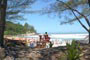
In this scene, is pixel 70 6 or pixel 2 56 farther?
pixel 70 6

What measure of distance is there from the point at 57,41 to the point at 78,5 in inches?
373

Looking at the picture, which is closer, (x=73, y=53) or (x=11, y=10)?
(x=73, y=53)

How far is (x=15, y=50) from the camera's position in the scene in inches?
355

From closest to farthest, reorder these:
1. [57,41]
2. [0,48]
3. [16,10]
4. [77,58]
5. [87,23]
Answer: [77,58] → [0,48] → [87,23] → [16,10] → [57,41]

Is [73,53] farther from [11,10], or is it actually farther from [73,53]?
[11,10]

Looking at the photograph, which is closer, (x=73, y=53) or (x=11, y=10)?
(x=73, y=53)

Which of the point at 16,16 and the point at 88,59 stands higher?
the point at 16,16

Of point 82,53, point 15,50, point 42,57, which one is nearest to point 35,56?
point 42,57

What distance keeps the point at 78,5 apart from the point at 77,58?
13.8 ft

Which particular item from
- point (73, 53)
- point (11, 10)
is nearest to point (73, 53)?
point (73, 53)

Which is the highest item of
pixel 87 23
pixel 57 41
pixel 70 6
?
pixel 70 6

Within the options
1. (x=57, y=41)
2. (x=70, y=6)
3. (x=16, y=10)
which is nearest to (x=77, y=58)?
(x=70, y=6)

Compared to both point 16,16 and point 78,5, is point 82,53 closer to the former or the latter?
point 78,5

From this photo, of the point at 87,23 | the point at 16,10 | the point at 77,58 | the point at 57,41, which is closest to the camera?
the point at 77,58
